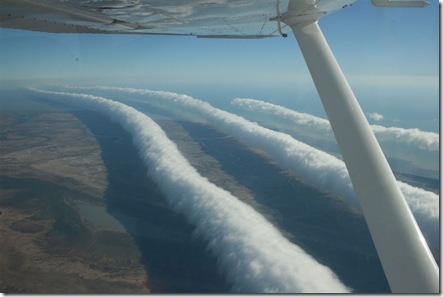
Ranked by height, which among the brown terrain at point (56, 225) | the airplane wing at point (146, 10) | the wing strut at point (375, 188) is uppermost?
the airplane wing at point (146, 10)

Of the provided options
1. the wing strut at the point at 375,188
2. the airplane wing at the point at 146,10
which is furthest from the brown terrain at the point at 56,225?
the wing strut at the point at 375,188

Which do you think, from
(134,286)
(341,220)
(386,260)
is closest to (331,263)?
(341,220)

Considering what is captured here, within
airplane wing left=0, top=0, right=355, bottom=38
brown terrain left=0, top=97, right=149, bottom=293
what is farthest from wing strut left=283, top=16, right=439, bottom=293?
brown terrain left=0, top=97, right=149, bottom=293

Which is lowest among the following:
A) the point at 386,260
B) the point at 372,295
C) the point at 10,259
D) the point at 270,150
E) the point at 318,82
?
the point at 10,259

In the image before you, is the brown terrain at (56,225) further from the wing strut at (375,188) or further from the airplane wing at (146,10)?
the wing strut at (375,188)

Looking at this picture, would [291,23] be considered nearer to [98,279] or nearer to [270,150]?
[98,279]

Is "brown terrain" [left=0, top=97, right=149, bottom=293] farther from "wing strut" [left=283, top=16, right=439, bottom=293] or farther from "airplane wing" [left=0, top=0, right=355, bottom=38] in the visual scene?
"wing strut" [left=283, top=16, right=439, bottom=293]
